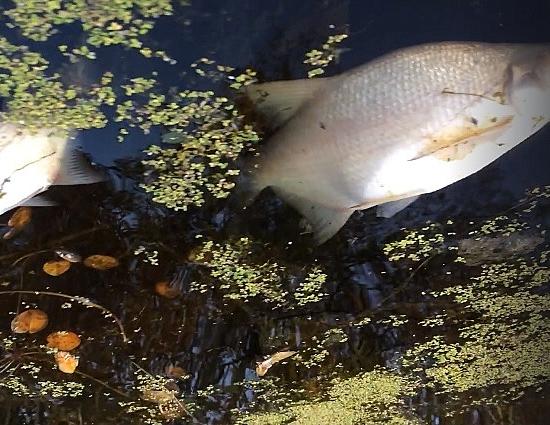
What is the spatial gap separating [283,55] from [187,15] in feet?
0.37

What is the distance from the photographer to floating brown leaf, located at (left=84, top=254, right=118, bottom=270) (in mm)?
911

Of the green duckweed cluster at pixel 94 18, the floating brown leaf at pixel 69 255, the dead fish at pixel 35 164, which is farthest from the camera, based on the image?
the floating brown leaf at pixel 69 255

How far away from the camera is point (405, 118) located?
2.45 ft

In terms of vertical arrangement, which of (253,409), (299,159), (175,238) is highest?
(299,159)

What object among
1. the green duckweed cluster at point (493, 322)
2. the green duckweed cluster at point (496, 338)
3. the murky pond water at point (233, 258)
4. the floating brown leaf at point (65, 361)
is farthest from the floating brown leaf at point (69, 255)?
the green duckweed cluster at point (496, 338)

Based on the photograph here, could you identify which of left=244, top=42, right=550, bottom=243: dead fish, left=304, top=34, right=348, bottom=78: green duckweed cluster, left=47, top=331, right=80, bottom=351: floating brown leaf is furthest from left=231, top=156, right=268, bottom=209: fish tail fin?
left=47, top=331, right=80, bottom=351: floating brown leaf

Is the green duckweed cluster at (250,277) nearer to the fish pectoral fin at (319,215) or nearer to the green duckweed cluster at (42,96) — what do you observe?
the fish pectoral fin at (319,215)

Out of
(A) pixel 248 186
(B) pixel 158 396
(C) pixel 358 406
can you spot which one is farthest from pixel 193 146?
(C) pixel 358 406

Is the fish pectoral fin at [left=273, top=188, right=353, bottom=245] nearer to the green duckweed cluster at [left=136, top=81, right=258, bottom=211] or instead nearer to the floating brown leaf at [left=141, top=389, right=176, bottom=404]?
the green duckweed cluster at [left=136, top=81, right=258, bottom=211]

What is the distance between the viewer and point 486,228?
904 mm

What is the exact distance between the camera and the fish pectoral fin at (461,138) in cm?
74

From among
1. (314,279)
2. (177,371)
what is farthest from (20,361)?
(314,279)

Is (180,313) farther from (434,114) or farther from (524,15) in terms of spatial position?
(524,15)

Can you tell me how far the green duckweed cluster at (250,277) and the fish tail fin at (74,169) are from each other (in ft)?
0.59
